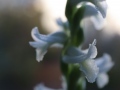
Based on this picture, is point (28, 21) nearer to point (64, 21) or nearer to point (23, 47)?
point (23, 47)

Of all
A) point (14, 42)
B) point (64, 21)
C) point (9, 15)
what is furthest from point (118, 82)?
point (64, 21)

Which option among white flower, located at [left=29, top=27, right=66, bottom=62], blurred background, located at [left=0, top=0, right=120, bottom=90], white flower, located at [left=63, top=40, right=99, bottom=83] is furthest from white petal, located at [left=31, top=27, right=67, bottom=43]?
blurred background, located at [left=0, top=0, right=120, bottom=90]

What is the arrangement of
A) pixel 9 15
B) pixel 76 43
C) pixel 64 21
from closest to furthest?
pixel 76 43, pixel 64 21, pixel 9 15

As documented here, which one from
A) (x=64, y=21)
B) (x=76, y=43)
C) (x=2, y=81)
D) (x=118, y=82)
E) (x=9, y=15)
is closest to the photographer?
(x=76, y=43)

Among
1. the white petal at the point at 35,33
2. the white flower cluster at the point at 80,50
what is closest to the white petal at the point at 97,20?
the white flower cluster at the point at 80,50

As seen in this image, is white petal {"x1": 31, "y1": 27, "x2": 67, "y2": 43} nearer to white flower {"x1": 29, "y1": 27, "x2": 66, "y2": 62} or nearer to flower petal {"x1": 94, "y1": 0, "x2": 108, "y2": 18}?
white flower {"x1": 29, "y1": 27, "x2": 66, "y2": 62}
